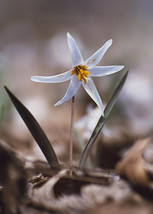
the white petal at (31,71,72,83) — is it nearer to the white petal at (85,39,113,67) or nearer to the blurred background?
the white petal at (85,39,113,67)

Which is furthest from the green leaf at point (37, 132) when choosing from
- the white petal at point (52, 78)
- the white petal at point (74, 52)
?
the white petal at point (74, 52)

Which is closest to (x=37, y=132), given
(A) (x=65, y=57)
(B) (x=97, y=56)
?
(B) (x=97, y=56)

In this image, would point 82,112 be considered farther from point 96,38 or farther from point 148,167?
point 96,38

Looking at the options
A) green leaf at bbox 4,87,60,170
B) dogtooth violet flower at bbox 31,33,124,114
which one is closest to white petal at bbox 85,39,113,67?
dogtooth violet flower at bbox 31,33,124,114

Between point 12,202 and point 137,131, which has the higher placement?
point 137,131

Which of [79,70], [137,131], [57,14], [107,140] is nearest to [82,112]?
[137,131]

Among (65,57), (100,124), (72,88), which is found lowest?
(100,124)

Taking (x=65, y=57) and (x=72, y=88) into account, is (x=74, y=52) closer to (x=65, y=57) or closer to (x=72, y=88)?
(x=72, y=88)

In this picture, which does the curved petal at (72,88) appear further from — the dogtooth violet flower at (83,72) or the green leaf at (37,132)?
the green leaf at (37,132)

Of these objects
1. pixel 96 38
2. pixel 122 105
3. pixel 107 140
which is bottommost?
pixel 107 140
